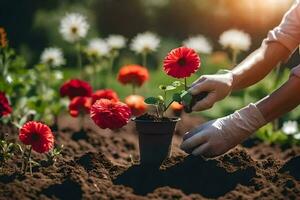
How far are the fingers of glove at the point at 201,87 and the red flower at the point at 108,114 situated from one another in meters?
0.32

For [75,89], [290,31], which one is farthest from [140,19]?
[290,31]

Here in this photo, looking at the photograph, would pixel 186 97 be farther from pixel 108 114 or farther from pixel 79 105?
pixel 79 105

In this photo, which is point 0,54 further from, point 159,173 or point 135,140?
point 159,173

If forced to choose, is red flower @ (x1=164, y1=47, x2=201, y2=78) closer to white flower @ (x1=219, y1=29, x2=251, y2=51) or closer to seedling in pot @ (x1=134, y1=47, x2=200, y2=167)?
seedling in pot @ (x1=134, y1=47, x2=200, y2=167)

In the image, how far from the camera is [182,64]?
2.94 meters

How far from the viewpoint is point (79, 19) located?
16.2ft

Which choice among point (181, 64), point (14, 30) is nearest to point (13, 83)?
point (181, 64)

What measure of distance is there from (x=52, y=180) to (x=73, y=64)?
638 centimetres

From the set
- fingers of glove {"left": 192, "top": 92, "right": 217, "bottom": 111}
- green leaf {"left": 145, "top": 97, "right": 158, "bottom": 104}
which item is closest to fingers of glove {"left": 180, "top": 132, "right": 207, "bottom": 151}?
fingers of glove {"left": 192, "top": 92, "right": 217, "bottom": 111}

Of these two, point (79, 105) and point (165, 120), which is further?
point (79, 105)

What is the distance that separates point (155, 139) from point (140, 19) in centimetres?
645

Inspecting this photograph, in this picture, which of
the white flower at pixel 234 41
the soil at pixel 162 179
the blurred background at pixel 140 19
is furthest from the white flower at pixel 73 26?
the blurred background at pixel 140 19

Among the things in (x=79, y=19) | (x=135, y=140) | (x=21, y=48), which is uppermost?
(x=21, y=48)

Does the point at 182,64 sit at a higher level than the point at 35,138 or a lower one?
higher
